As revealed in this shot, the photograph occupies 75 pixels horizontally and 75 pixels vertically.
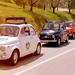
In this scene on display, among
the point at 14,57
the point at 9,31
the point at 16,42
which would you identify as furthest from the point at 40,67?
the point at 9,31

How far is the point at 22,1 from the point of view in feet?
110

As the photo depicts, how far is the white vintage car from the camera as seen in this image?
955 centimetres

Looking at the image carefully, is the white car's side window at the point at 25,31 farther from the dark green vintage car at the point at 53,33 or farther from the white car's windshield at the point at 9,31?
the dark green vintage car at the point at 53,33

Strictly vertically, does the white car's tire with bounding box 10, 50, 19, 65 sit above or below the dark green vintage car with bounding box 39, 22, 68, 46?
below

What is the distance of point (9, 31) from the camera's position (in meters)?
10.8

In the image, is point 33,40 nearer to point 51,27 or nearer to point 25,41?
point 25,41

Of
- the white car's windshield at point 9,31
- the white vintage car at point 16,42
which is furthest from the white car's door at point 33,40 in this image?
the white car's windshield at point 9,31

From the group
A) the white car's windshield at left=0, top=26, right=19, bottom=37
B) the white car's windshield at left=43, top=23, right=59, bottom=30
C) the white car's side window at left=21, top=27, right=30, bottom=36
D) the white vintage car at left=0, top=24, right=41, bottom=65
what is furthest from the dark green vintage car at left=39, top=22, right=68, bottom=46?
the white car's windshield at left=0, top=26, right=19, bottom=37

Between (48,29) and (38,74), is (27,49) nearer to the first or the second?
(38,74)

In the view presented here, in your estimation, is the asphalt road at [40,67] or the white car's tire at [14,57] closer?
the asphalt road at [40,67]

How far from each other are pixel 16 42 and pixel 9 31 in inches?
35.6

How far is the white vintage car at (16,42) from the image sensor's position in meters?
9.55

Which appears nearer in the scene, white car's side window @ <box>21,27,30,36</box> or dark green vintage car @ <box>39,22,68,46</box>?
white car's side window @ <box>21,27,30,36</box>

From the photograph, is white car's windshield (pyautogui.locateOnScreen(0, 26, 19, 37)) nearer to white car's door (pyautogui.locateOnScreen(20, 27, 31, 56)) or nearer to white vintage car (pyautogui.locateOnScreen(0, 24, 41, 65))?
white vintage car (pyautogui.locateOnScreen(0, 24, 41, 65))
